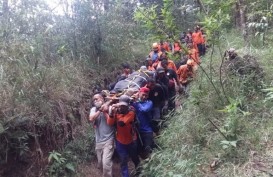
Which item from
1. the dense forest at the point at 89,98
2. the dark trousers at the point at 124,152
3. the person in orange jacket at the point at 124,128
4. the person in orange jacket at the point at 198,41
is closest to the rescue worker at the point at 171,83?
the dense forest at the point at 89,98

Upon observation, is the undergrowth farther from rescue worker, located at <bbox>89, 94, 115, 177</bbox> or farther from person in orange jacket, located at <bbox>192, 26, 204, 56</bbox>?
person in orange jacket, located at <bbox>192, 26, 204, 56</bbox>

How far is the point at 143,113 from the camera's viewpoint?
634 centimetres

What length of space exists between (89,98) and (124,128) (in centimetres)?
303

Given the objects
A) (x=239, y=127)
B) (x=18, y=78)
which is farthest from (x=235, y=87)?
(x=18, y=78)

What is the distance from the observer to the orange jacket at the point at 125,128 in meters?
5.86

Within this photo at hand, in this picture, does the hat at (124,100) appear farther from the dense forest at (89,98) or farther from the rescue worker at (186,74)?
the rescue worker at (186,74)

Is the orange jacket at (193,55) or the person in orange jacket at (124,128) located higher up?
the orange jacket at (193,55)

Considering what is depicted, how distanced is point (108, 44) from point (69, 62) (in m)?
2.16

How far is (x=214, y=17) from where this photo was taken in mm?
5551

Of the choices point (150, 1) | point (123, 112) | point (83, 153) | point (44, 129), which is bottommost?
point (83, 153)

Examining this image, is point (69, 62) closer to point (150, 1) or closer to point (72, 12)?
point (72, 12)

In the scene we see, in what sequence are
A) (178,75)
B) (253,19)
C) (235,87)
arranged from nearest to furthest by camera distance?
(235,87) < (178,75) < (253,19)

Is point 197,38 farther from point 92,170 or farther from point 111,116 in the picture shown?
point 111,116

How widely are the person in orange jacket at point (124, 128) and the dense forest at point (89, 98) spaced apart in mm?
368
